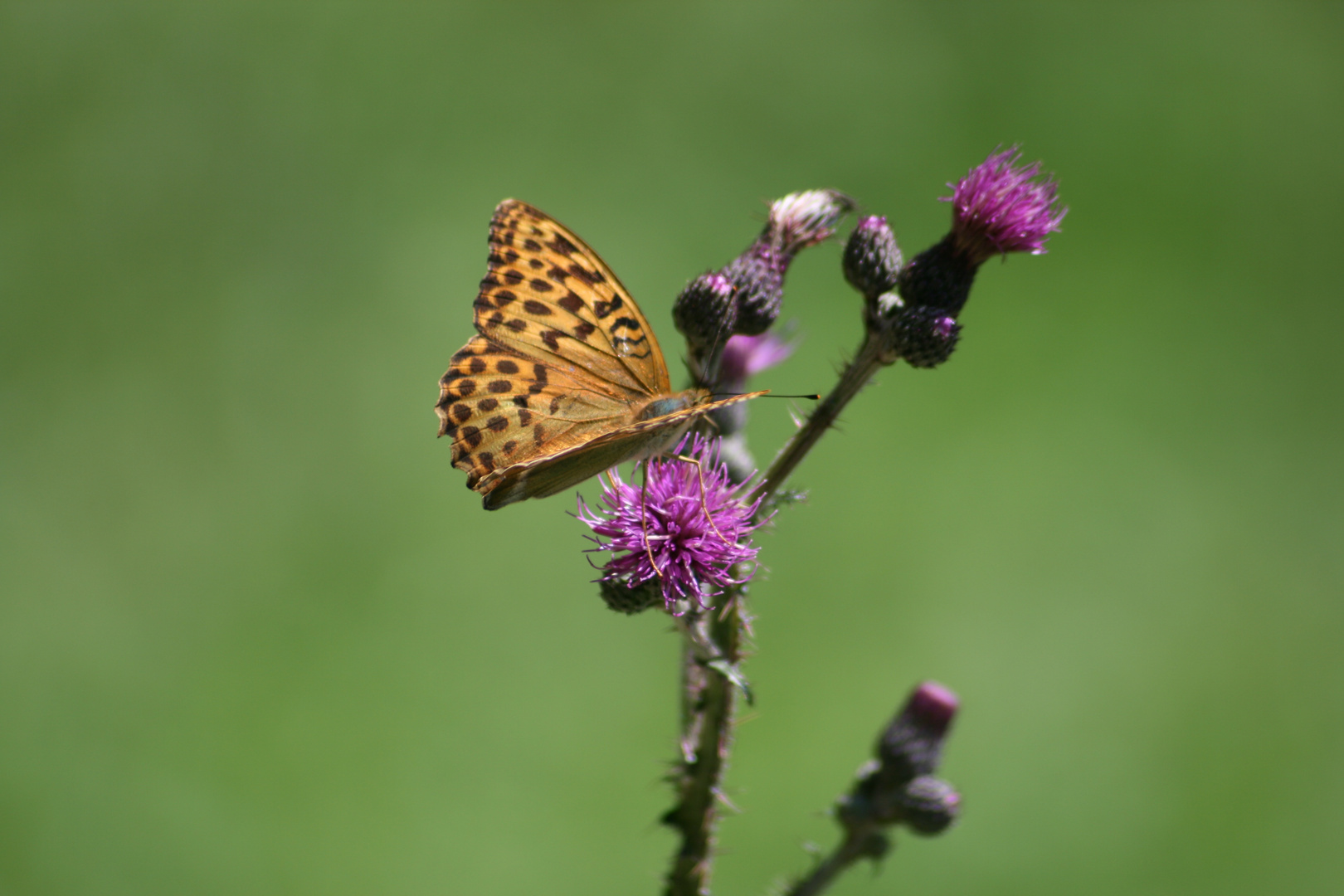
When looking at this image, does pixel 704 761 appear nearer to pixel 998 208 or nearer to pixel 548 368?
pixel 548 368

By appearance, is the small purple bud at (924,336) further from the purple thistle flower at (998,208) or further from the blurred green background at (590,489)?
the blurred green background at (590,489)

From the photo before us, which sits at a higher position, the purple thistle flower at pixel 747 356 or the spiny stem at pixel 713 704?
the purple thistle flower at pixel 747 356

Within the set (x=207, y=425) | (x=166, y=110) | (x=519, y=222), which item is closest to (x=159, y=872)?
(x=207, y=425)

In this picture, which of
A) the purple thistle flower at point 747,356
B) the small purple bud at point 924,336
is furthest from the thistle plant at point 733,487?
the purple thistle flower at point 747,356

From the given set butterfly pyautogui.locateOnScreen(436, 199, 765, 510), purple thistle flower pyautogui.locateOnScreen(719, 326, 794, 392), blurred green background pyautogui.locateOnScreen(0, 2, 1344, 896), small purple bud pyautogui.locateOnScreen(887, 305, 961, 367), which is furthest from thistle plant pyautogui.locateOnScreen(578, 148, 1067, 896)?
blurred green background pyautogui.locateOnScreen(0, 2, 1344, 896)

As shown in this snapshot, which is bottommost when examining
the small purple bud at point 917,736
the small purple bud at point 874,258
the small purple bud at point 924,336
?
the small purple bud at point 917,736

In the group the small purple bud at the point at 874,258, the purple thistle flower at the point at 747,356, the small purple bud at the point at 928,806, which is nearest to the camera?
the small purple bud at the point at 874,258
